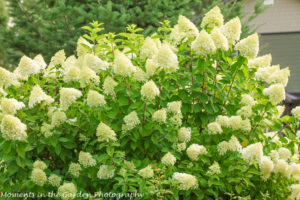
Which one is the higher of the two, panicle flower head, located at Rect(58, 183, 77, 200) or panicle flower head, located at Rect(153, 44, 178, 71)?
panicle flower head, located at Rect(153, 44, 178, 71)

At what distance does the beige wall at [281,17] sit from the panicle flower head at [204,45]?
32.6ft

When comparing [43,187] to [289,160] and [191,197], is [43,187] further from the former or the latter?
[289,160]

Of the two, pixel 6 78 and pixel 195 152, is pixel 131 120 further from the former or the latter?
pixel 6 78

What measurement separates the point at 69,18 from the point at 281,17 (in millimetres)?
8833

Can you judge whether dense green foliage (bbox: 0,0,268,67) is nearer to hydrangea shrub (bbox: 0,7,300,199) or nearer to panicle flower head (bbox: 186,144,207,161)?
hydrangea shrub (bbox: 0,7,300,199)

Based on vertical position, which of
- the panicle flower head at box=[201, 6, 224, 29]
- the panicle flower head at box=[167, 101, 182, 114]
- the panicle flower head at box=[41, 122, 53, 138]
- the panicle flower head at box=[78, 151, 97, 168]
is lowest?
the panicle flower head at box=[78, 151, 97, 168]

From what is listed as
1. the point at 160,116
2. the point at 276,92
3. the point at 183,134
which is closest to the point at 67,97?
the point at 160,116

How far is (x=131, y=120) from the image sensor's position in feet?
7.36

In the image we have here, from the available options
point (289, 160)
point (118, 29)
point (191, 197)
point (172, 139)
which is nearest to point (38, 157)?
point (172, 139)

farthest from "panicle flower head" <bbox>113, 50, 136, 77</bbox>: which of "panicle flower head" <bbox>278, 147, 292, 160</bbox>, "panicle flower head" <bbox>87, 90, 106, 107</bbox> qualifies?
"panicle flower head" <bbox>278, 147, 292, 160</bbox>

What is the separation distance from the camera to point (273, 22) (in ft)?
38.6

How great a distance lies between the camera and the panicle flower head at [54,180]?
2.33m

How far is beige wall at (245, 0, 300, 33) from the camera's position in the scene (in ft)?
37.7

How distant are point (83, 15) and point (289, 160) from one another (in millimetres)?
4667
